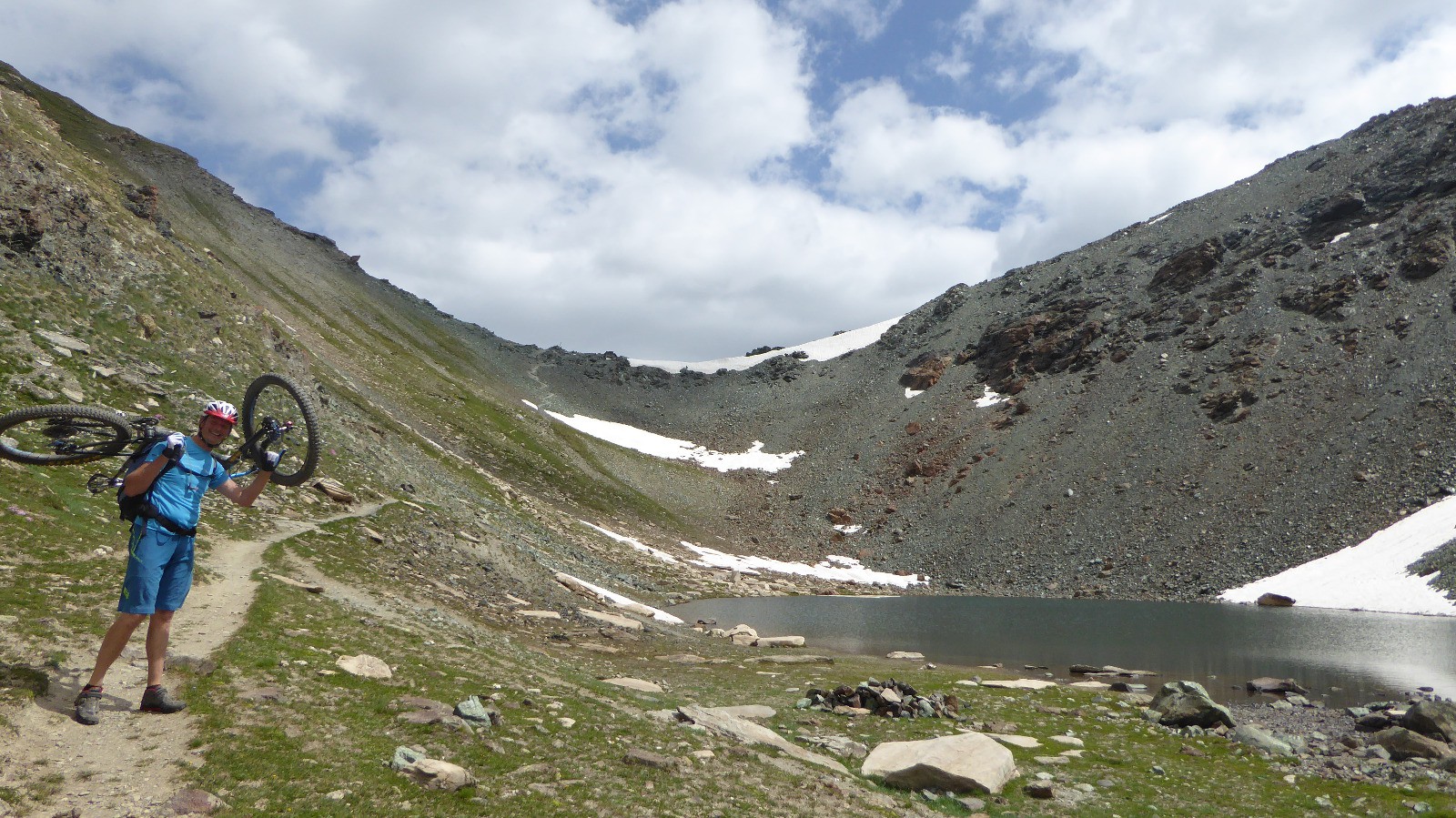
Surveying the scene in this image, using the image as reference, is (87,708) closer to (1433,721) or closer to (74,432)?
(74,432)

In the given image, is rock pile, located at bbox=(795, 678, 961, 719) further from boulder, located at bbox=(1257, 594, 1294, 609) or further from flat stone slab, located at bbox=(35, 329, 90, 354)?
boulder, located at bbox=(1257, 594, 1294, 609)

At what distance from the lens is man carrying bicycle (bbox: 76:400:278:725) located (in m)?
10.2

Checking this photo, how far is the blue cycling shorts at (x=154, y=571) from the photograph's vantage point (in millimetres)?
10328

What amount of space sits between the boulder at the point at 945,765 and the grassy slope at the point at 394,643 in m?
0.68

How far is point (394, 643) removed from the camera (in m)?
18.0

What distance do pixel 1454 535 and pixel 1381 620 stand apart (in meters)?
15.1

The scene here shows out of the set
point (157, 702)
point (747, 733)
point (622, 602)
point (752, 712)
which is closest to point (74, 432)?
point (157, 702)

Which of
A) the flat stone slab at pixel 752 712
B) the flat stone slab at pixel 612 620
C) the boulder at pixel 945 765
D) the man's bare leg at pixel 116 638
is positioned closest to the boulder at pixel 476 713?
the man's bare leg at pixel 116 638

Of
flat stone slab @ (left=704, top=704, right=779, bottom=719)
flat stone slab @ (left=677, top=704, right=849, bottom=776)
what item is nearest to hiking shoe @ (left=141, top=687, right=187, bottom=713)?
flat stone slab @ (left=677, top=704, right=849, bottom=776)

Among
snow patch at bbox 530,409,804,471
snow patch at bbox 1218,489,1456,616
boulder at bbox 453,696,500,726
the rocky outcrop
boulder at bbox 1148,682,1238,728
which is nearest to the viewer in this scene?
boulder at bbox 453,696,500,726

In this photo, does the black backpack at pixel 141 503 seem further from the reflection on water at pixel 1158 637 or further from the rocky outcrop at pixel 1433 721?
the reflection on water at pixel 1158 637

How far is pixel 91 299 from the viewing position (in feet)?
119

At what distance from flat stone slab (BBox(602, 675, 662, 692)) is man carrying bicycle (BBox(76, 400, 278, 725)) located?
12392mm

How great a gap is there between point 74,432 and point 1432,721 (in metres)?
33.6
